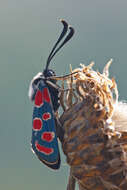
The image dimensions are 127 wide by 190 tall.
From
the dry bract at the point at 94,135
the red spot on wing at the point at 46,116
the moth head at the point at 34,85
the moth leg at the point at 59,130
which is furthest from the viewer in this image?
the moth head at the point at 34,85

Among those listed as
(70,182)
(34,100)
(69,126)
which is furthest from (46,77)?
(70,182)

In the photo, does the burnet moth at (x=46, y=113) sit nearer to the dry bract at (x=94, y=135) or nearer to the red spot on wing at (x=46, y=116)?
the red spot on wing at (x=46, y=116)

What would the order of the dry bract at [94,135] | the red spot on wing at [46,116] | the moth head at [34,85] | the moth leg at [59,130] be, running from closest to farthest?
the dry bract at [94,135]
the moth leg at [59,130]
the red spot on wing at [46,116]
the moth head at [34,85]

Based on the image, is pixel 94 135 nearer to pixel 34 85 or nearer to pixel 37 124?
pixel 37 124

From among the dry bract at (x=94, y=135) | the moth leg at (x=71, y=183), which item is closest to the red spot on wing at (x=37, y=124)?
the dry bract at (x=94, y=135)

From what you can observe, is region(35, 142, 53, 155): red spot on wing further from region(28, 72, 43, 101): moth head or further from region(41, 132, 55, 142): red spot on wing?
region(28, 72, 43, 101): moth head

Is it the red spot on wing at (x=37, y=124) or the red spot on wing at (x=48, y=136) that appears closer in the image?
the red spot on wing at (x=48, y=136)

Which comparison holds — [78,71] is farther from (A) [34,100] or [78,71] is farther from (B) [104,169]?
(B) [104,169]

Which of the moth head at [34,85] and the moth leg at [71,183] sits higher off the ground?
the moth head at [34,85]

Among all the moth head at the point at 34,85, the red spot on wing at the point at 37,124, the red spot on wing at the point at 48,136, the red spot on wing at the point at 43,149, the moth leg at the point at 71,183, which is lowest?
the moth leg at the point at 71,183
